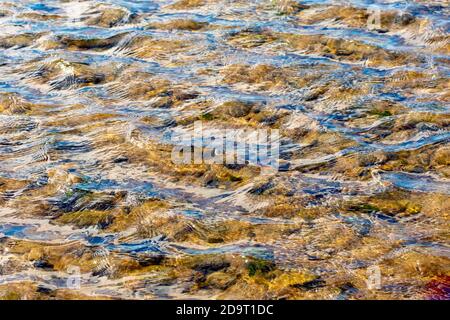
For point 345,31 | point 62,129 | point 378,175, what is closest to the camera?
point 378,175

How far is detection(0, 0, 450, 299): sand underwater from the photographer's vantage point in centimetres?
668

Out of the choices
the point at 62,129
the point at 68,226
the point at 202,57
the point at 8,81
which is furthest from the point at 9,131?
the point at 202,57

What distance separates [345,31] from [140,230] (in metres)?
6.86

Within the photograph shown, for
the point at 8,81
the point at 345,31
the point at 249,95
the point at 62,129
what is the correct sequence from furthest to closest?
the point at 345,31, the point at 8,81, the point at 249,95, the point at 62,129

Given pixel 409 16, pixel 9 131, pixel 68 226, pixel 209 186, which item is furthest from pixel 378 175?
pixel 409 16

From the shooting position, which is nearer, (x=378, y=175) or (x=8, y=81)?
(x=378, y=175)

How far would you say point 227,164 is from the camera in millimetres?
8750

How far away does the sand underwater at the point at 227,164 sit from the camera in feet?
21.9

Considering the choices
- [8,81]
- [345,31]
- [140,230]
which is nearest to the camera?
[140,230]

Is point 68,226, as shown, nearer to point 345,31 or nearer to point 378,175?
point 378,175

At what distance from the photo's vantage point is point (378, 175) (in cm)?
829
